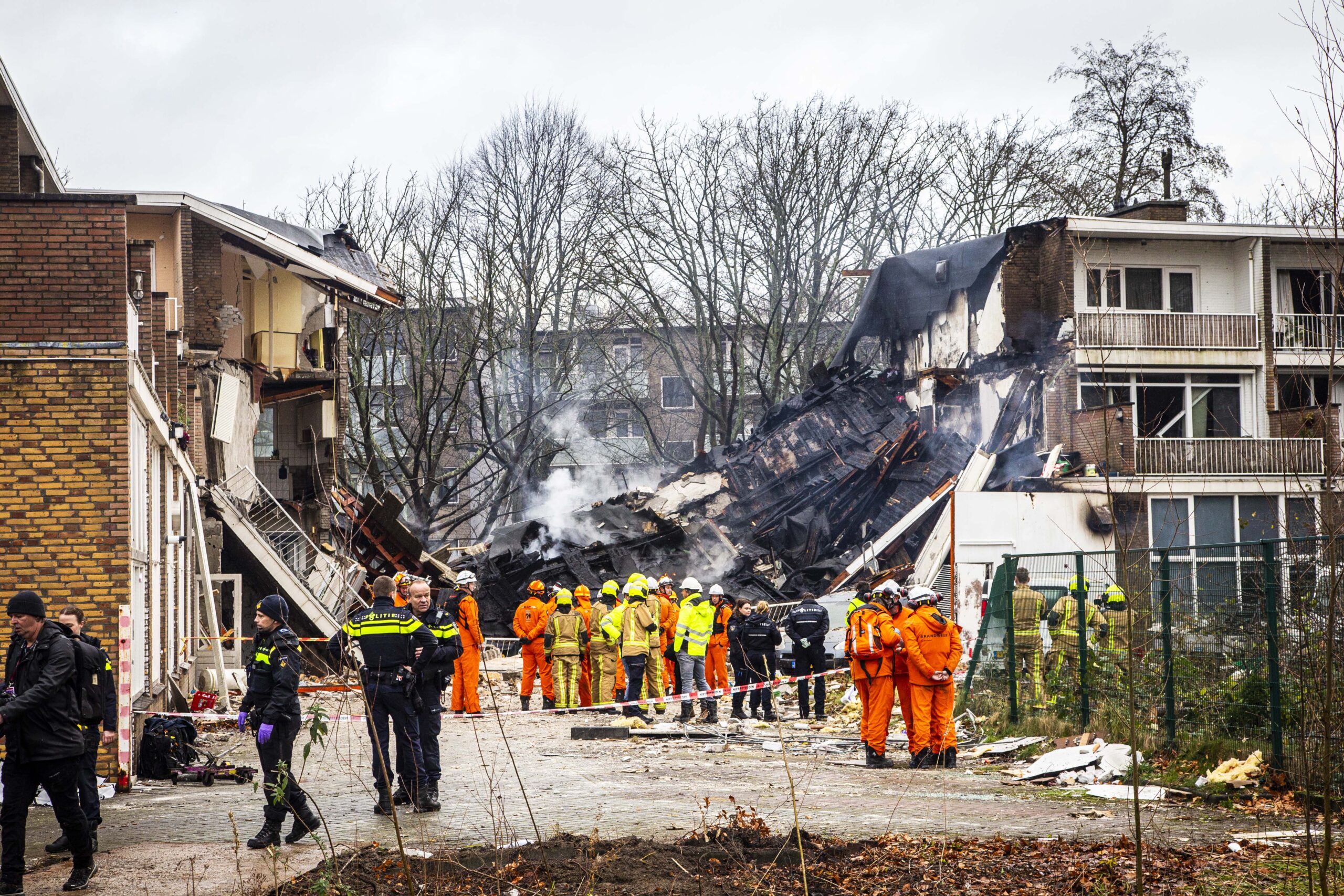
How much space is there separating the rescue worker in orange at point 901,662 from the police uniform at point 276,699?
19.8ft

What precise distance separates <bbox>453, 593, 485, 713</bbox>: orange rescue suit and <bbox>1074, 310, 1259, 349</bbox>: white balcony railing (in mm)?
20323

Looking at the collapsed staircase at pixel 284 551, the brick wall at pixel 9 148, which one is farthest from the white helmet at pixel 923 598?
the brick wall at pixel 9 148

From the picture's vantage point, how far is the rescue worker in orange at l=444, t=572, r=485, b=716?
52.1ft

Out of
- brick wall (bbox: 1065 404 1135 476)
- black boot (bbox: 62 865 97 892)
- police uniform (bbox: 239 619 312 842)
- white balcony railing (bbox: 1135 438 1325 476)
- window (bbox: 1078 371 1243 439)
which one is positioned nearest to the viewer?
black boot (bbox: 62 865 97 892)

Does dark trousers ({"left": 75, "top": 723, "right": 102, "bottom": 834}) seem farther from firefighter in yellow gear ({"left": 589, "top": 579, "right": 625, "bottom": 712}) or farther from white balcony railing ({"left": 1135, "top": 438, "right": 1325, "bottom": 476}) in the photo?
white balcony railing ({"left": 1135, "top": 438, "right": 1325, "bottom": 476})

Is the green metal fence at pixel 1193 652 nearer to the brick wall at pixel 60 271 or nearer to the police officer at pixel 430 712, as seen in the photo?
the police officer at pixel 430 712

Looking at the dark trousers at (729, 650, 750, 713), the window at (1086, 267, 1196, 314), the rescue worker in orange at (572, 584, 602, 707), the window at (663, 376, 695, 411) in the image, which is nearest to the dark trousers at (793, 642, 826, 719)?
the dark trousers at (729, 650, 750, 713)

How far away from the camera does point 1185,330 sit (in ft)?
103

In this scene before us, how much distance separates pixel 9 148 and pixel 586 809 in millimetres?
13703

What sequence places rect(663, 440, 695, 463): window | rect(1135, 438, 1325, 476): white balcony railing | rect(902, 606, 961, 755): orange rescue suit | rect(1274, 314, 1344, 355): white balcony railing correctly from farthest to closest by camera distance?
rect(663, 440, 695, 463): window, rect(1274, 314, 1344, 355): white balcony railing, rect(1135, 438, 1325, 476): white balcony railing, rect(902, 606, 961, 755): orange rescue suit

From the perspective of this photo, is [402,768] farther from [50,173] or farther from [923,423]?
[923,423]

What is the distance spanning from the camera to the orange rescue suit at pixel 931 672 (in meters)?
12.0

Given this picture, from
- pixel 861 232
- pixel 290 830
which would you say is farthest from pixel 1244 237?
pixel 290 830

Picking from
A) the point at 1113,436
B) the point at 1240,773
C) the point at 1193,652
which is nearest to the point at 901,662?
the point at 1193,652
